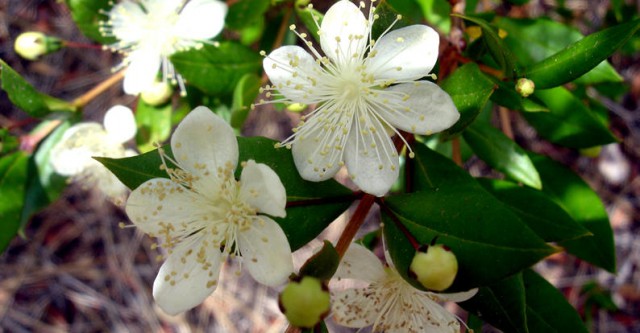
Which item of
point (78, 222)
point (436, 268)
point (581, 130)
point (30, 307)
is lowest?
point (30, 307)

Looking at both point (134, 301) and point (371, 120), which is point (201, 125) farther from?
point (134, 301)

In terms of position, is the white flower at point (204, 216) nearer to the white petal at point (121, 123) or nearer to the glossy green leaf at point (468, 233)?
the glossy green leaf at point (468, 233)

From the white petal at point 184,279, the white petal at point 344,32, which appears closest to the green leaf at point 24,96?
the white petal at point 184,279

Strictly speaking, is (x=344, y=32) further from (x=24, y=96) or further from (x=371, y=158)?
(x=24, y=96)

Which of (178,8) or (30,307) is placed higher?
(178,8)

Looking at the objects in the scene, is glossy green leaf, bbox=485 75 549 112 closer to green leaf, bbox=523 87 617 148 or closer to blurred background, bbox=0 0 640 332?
green leaf, bbox=523 87 617 148

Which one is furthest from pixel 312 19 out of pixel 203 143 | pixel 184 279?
pixel 184 279

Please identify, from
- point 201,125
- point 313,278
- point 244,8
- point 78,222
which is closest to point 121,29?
point 244,8
